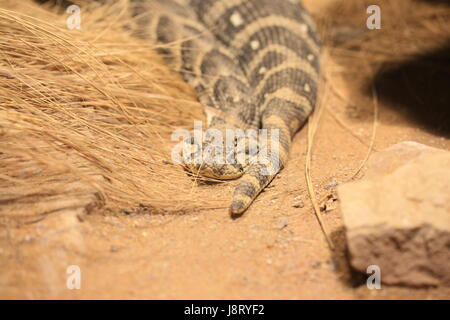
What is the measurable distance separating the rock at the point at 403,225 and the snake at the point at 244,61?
940 millimetres

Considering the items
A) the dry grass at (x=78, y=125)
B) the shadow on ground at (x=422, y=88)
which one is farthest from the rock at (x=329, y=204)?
the shadow on ground at (x=422, y=88)

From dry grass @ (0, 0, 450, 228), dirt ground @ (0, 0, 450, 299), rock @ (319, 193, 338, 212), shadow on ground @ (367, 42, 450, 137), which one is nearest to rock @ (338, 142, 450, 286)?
dirt ground @ (0, 0, 450, 299)

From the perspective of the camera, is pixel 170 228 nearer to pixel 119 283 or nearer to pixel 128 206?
pixel 128 206

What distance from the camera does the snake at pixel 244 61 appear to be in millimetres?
3215

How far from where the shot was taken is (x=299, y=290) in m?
1.96

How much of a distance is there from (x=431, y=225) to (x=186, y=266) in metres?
1.10

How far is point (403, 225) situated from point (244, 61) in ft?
8.09

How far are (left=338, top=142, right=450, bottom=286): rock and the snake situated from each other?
94 cm

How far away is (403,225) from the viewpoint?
6.03ft

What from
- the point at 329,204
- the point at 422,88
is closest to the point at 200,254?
the point at 329,204

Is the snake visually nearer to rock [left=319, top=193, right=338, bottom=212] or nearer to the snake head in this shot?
the snake head

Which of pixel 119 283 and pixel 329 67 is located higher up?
pixel 329 67

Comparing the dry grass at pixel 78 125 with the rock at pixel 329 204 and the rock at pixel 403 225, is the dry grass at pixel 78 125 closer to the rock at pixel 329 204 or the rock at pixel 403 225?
the rock at pixel 329 204

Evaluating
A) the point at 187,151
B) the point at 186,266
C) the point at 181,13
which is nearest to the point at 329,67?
the point at 181,13
